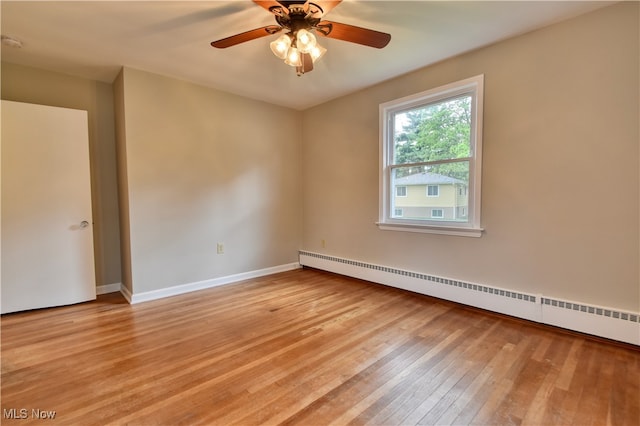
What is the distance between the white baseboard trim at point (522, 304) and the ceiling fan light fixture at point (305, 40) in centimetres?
251

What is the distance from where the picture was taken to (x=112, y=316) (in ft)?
9.07

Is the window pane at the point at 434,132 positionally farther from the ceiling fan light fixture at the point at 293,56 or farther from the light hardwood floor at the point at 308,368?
the ceiling fan light fixture at the point at 293,56

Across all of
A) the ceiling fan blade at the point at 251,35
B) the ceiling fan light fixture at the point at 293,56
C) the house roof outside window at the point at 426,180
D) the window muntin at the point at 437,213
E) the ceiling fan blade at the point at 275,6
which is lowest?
the window muntin at the point at 437,213

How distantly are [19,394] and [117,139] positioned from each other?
2.69 m

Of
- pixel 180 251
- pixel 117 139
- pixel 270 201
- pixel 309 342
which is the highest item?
pixel 117 139

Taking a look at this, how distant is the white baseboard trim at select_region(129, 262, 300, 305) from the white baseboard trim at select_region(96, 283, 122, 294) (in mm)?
99

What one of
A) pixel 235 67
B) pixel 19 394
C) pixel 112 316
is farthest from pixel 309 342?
pixel 235 67

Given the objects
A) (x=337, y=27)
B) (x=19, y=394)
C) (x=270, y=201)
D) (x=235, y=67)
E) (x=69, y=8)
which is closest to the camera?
(x=19, y=394)

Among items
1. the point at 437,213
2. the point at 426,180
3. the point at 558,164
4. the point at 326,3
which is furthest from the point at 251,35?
the point at 558,164

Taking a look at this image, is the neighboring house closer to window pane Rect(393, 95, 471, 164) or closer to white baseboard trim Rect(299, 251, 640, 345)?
window pane Rect(393, 95, 471, 164)

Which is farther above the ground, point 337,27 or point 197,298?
point 337,27

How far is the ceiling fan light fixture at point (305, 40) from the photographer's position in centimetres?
187

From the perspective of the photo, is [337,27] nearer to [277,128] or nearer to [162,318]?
[277,128]

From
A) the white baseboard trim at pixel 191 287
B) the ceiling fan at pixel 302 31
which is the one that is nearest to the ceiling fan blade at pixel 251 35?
the ceiling fan at pixel 302 31
